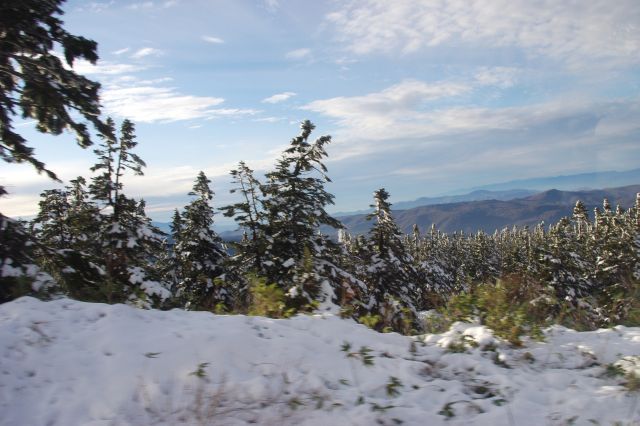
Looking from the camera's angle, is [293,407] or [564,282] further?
[564,282]

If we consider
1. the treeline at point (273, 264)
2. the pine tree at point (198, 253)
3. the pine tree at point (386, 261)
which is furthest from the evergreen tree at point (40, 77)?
the pine tree at point (386, 261)

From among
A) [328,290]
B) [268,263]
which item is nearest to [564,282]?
[268,263]

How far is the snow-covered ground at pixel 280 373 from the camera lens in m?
3.63

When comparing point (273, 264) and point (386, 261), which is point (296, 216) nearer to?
point (273, 264)

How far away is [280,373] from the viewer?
14.1 ft

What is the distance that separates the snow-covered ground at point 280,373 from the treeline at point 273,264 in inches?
38.7

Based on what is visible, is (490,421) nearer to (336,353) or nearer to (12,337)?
(336,353)

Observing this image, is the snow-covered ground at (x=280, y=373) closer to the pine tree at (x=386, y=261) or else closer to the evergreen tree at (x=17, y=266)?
the evergreen tree at (x=17, y=266)

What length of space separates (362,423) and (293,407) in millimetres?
622

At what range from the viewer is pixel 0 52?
8070 mm

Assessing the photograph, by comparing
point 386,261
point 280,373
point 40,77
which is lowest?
point 386,261

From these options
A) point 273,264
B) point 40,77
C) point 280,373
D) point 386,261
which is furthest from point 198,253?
point 280,373

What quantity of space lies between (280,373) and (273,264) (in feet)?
45.5

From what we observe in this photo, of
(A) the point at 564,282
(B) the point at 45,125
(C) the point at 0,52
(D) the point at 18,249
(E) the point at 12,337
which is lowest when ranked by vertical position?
(A) the point at 564,282
